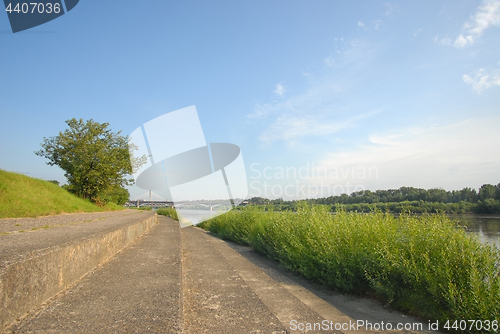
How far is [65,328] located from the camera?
6.00ft

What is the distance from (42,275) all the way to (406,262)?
464cm

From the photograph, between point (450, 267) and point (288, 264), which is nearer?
point (450, 267)

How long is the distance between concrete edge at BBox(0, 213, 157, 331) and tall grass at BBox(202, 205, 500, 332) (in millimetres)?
4180

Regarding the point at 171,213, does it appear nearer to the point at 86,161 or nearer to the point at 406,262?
the point at 86,161

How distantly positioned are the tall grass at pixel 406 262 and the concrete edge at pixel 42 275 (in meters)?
4.18

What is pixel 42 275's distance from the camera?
2.13 meters

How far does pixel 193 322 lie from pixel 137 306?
0.69m

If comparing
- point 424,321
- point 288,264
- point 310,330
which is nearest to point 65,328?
point 310,330

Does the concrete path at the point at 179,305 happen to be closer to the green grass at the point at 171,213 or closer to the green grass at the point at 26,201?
the green grass at the point at 26,201

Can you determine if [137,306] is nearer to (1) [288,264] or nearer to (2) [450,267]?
(2) [450,267]

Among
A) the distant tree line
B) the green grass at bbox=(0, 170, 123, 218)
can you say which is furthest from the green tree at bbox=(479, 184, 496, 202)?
the green grass at bbox=(0, 170, 123, 218)

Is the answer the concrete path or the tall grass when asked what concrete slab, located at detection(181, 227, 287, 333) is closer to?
the concrete path

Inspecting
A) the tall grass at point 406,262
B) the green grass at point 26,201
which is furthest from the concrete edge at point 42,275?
the green grass at point 26,201

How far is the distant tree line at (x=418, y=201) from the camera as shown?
28.8ft
